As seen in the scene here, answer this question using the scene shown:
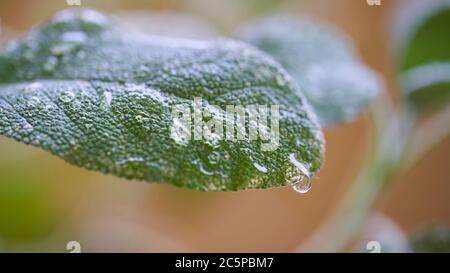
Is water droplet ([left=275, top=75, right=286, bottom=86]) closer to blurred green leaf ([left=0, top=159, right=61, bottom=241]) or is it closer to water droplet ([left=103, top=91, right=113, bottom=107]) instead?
water droplet ([left=103, top=91, right=113, bottom=107])

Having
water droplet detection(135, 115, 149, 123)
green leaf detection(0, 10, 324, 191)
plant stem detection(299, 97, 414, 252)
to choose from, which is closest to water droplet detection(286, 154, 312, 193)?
green leaf detection(0, 10, 324, 191)

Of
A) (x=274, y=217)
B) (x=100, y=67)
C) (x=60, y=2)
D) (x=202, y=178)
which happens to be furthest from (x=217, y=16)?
(x=202, y=178)

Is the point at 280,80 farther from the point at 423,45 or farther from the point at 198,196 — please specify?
the point at 198,196

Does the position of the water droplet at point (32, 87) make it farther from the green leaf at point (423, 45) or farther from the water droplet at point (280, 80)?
the green leaf at point (423, 45)

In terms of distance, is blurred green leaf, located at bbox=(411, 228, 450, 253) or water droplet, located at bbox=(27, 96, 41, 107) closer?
water droplet, located at bbox=(27, 96, 41, 107)

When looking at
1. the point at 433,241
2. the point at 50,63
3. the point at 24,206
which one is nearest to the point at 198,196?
the point at 24,206
